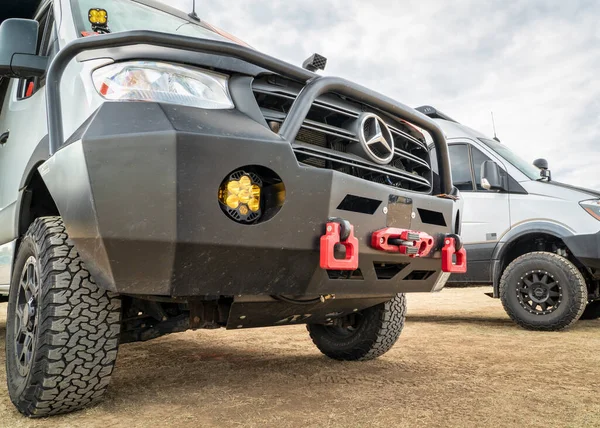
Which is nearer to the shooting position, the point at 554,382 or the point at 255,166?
the point at 255,166

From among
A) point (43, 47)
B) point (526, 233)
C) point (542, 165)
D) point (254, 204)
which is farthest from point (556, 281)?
point (43, 47)

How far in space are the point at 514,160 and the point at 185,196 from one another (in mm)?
5183

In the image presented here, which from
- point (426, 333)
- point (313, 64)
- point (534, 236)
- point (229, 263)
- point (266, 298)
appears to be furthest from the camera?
point (534, 236)

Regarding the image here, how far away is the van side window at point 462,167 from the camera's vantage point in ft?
19.7

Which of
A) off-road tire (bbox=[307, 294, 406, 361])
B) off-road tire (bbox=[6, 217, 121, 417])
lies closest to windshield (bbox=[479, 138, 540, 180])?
off-road tire (bbox=[307, 294, 406, 361])

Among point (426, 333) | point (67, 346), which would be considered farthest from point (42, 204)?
point (426, 333)

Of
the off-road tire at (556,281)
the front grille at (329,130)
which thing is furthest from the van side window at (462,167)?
the front grille at (329,130)

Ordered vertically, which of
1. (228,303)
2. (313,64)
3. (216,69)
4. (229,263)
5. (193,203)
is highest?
(313,64)

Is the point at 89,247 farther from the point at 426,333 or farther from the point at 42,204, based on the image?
the point at 426,333

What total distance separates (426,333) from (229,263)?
11.4 feet

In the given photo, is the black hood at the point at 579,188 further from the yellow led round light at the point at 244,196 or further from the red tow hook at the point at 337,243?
the yellow led round light at the point at 244,196

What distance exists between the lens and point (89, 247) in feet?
6.29

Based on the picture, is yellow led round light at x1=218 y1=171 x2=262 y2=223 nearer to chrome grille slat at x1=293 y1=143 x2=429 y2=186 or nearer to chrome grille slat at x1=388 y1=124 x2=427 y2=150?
chrome grille slat at x1=293 y1=143 x2=429 y2=186

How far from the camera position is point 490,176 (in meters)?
5.73
